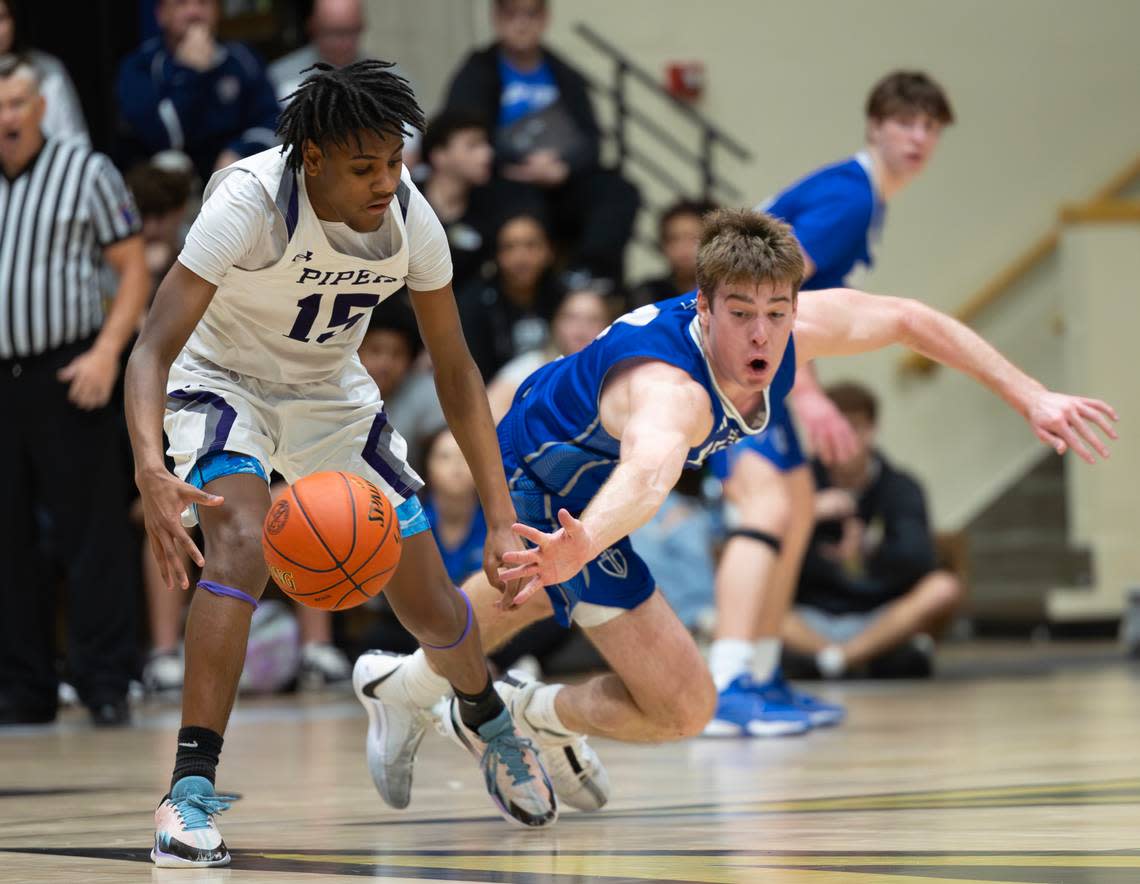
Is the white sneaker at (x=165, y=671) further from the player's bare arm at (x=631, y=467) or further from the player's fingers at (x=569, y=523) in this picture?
the player's fingers at (x=569, y=523)

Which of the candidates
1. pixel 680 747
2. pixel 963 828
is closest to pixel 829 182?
pixel 680 747

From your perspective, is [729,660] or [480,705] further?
[729,660]

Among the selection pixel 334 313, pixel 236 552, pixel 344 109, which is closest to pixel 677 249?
pixel 334 313

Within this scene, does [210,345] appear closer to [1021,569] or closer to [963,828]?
[963,828]

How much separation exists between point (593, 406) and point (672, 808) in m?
0.91

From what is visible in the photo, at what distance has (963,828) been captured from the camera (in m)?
3.43

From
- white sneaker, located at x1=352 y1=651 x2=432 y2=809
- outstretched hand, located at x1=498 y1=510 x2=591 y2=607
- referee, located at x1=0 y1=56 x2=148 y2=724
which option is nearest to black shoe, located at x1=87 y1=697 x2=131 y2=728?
referee, located at x1=0 y1=56 x2=148 y2=724

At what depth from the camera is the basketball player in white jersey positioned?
3.29 m

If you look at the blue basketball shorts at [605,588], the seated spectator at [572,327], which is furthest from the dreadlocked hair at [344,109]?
the seated spectator at [572,327]

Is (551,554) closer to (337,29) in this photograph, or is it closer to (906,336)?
(906,336)

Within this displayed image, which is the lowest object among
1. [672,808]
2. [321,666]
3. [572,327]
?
[321,666]

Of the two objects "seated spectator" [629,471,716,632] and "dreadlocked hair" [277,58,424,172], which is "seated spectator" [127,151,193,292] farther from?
"dreadlocked hair" [277,58,424,172]

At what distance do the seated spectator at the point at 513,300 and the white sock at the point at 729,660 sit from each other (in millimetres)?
2885

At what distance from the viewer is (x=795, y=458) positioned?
631 centimetres
